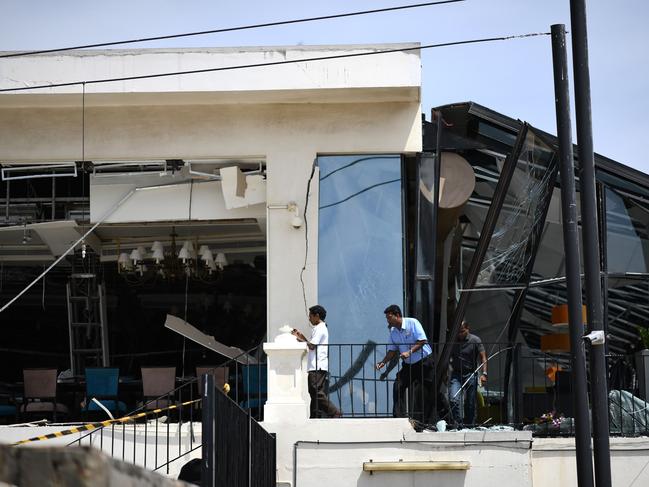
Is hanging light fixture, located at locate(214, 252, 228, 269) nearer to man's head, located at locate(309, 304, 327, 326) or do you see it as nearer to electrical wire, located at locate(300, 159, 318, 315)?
electrical wire, located at locate(300, 159, 318, 315)

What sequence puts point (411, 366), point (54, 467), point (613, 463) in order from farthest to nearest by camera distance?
point (411, 366) < point (613, 463) < point (54, 467)

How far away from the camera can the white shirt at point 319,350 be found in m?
16.9

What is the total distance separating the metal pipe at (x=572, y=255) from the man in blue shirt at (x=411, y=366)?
383cm

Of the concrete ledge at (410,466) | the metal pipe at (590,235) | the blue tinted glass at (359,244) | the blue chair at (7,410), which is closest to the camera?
the metal pipe at (590,235)

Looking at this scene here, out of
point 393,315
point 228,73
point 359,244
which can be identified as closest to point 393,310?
point 393,315

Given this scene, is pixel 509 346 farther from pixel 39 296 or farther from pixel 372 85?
pixel 39 296

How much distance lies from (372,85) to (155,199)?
4.21 m

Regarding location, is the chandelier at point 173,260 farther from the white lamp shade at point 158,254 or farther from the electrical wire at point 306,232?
the electrical wire at point 306,232

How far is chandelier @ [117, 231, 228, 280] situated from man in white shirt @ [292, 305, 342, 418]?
16.6 feet

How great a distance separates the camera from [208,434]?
31.0 ft

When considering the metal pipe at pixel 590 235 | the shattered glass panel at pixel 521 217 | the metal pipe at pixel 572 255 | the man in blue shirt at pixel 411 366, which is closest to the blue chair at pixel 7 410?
the man in blue shirt at pixel 411 366

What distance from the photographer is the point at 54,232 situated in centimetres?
2114

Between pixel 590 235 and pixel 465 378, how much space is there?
16.0ft

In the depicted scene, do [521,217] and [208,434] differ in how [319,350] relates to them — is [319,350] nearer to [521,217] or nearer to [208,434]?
[521,217]
